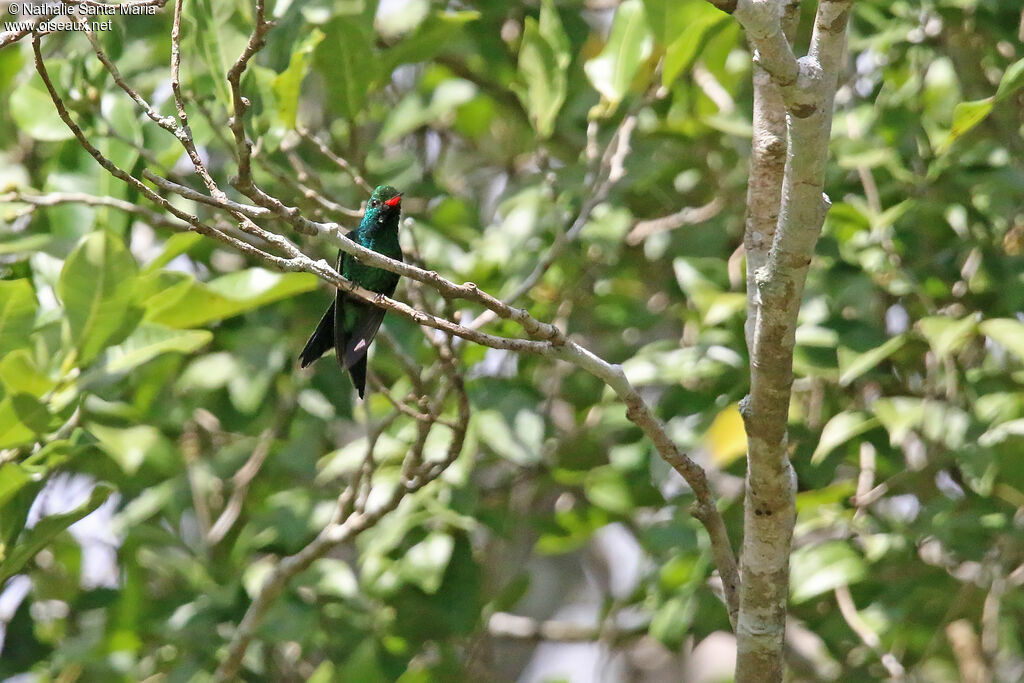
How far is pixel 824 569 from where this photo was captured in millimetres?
3414

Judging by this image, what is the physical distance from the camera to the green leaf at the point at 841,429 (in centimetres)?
333

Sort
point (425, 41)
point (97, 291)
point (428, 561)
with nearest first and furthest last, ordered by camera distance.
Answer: point (97, 291) < point (428, 561) < point (425, 41)

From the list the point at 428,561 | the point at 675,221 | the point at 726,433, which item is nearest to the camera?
the point at 428,561

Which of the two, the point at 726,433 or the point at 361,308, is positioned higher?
the point at 361,308

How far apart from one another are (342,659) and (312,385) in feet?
3.13

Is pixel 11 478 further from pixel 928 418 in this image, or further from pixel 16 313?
→ pixel 928 418

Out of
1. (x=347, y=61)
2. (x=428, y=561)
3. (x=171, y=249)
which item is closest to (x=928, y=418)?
(x=428, y=561)

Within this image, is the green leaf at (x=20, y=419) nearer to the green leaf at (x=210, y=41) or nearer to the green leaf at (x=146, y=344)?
the green leaf at (x=146, y=344)

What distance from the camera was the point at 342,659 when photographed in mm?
3865

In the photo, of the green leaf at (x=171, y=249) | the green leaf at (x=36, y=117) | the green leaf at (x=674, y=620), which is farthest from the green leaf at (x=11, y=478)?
the green leaf at (x=674, y=620)

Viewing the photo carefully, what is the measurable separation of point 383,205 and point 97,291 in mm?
1026

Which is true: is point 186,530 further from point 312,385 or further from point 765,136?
point 765,136

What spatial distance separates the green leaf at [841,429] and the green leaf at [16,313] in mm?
2242

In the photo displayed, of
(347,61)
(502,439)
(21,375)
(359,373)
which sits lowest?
(502,439)
